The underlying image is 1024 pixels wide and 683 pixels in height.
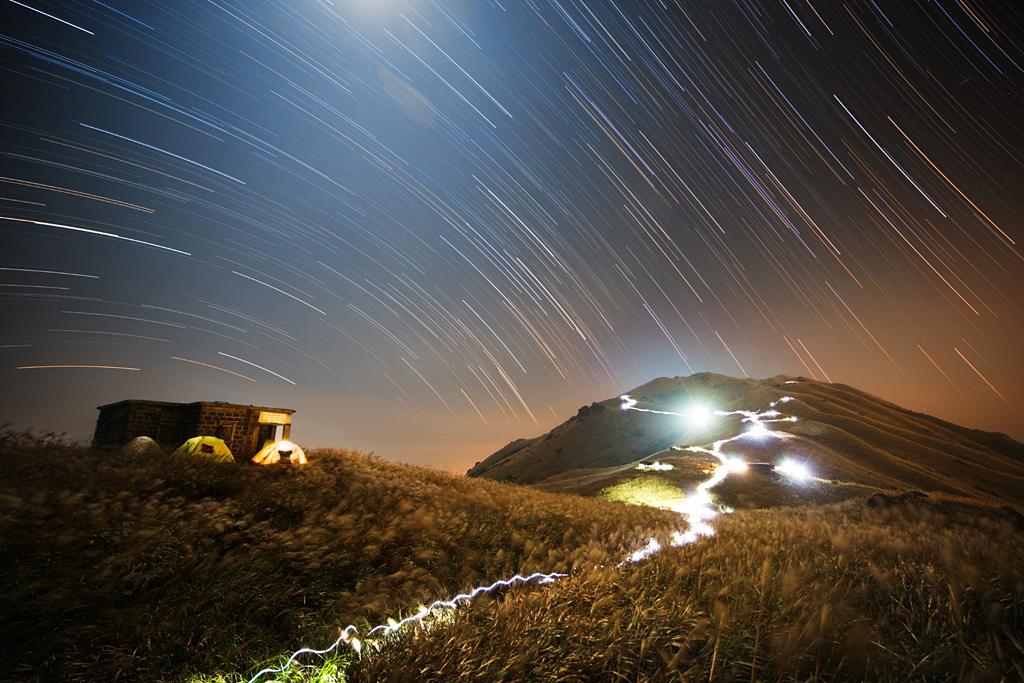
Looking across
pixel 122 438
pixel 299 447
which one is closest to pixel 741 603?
pixel 299 447

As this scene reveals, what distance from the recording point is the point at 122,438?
22156mm

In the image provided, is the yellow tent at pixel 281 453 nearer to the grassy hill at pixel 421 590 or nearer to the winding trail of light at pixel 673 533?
the grassy hill at pixel 421 590

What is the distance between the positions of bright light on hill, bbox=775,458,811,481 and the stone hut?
51.2 m

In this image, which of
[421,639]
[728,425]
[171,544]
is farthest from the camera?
[728,425]

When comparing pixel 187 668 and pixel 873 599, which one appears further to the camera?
pixel 873 599

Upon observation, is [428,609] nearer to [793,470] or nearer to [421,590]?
[421,590]

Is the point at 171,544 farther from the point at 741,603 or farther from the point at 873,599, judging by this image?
the point at 873,599

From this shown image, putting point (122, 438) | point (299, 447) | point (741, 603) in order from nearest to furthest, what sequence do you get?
point (741, 603) → point (299, 447) → point (122, 438)

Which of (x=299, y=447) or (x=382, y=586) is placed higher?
(x=299, y=447)

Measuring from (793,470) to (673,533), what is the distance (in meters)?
48.7

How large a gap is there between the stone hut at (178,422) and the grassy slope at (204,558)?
15.8 metres

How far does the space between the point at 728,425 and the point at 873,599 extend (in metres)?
84.1

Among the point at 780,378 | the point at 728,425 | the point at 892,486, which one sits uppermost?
the point at 780,378

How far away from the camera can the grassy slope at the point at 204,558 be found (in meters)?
3.81
